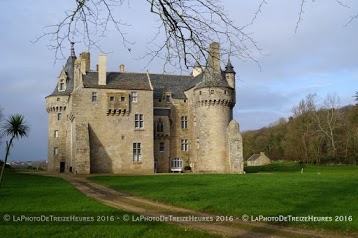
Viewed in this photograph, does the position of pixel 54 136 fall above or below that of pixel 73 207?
above

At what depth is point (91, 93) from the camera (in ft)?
161

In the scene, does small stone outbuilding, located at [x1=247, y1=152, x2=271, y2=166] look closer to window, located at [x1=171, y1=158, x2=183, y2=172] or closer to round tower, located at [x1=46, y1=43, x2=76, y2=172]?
window, located at [x1=171, y1=158, x2=183, y2=172]

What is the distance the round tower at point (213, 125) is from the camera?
51062 millimetres

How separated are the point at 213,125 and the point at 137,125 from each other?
9839 mm

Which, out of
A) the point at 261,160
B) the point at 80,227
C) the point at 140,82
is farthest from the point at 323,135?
the point at 80,227

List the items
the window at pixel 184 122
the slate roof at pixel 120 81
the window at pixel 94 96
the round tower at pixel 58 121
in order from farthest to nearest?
the window at pixel 184 122
the round tower at pixel 58 121
the slate roof at pixel 120 81
the window at pixel 94 96

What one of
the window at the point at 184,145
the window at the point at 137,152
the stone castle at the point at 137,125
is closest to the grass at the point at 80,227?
the stone castle at the point at 137,125

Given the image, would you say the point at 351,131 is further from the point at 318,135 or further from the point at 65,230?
the point at 65,230

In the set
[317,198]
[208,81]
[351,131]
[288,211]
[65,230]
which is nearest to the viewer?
[208,81]

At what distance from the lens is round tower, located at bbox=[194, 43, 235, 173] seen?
2010 inches

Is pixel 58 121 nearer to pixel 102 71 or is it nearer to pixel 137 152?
pixel 102 71

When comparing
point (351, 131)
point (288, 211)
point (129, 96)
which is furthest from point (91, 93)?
point (351, 131)

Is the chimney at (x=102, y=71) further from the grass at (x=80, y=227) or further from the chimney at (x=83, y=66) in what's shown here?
the grass at (x=80, y=227)

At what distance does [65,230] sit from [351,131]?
67.1m
